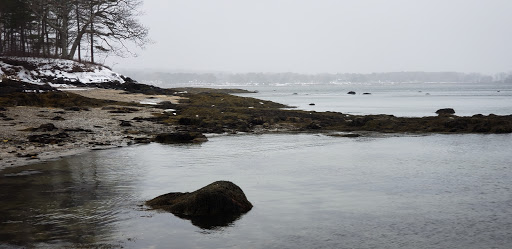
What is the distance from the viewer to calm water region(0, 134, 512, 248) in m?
7.29

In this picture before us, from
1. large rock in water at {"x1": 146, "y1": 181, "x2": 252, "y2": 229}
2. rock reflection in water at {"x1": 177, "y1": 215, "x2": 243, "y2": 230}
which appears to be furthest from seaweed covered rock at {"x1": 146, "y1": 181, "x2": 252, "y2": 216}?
rock reflection in water at {"x1": 177, "y1": 215, "x2": 243, "y2": 230}

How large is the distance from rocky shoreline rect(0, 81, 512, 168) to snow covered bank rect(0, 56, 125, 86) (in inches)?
191

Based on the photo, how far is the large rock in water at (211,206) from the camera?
8.30 m

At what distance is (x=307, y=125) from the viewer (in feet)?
86.1

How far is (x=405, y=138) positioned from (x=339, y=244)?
1608cm

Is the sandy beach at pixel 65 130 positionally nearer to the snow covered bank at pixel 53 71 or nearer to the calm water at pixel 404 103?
the snow covered bank at pixel 53 71

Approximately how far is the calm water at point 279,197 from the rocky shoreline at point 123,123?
1616mm

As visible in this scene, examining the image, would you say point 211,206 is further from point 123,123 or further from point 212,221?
point 123,123

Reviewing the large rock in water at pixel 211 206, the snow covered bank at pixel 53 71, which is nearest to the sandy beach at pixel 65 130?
the large rock in water at pixel 211 206

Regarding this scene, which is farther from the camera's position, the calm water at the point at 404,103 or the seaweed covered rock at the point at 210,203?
the calm water at the point at 404,103

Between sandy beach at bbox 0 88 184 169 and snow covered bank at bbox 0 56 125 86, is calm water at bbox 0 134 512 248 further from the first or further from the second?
snow covered bank at bbox 0 56 125 86

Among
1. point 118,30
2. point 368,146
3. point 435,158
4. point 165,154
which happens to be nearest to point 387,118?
point 368,146

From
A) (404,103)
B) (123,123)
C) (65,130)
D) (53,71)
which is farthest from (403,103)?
(65,130)

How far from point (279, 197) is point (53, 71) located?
32929 millimetres
